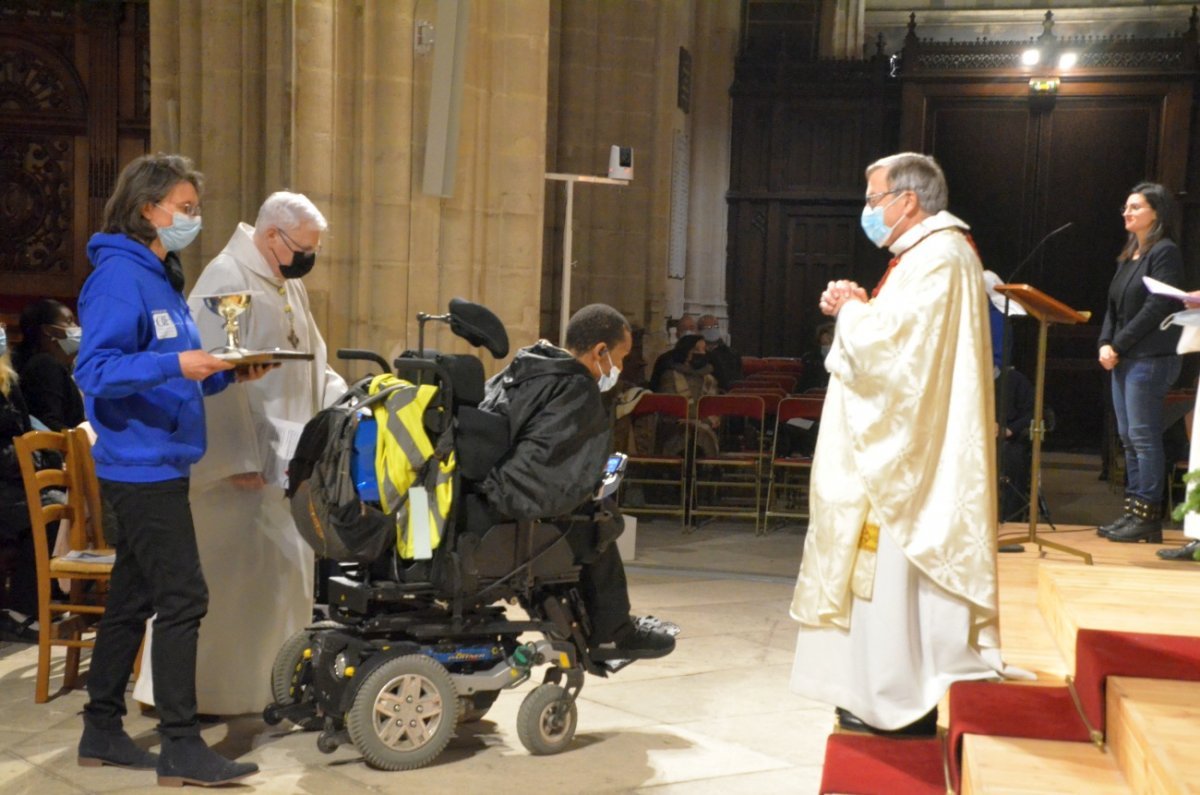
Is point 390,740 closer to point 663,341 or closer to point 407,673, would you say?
point 407,673

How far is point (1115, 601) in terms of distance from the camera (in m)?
4.34

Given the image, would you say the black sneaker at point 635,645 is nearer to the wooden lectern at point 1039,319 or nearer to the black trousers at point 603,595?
the black trousers at point 603,595

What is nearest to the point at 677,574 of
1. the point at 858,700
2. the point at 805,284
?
the point at 858,700

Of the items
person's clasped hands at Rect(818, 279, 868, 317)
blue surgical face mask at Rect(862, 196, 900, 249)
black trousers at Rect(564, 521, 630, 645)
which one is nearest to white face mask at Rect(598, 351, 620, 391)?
black trousers at Rect(564, 521, 630, 645)

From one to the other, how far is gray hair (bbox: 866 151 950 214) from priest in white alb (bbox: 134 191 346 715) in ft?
6.29

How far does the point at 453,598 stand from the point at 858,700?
1.24 metres

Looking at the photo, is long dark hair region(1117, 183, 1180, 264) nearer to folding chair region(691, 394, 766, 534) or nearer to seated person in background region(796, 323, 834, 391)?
folding chair region(691, 394, 766, 534)

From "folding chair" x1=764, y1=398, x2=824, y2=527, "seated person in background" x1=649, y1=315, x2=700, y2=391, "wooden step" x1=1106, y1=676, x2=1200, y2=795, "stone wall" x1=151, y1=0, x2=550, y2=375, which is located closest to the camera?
"wooden step" x1=1106, y1=676, x2=1200, y2=795

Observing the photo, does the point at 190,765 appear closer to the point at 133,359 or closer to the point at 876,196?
the point at 133,359

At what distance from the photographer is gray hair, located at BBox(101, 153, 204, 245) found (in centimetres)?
399

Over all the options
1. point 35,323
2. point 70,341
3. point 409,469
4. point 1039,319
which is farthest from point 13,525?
point 1039,319

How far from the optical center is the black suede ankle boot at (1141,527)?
23.4 feet

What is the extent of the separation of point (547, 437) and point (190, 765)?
4.55ft

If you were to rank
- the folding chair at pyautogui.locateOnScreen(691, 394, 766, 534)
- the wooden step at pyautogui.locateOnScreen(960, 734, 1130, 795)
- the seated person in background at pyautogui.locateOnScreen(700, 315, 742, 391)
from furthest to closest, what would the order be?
the seated person in background at pyautogui.locateOnScreen(700, 315, 742, 391) < the folding chair at pyautogui.locateOnScreen(691, 394, 766, 534) < the wooden step at pyautogui.locateOnScreen(960, 734, 1130, 795)
